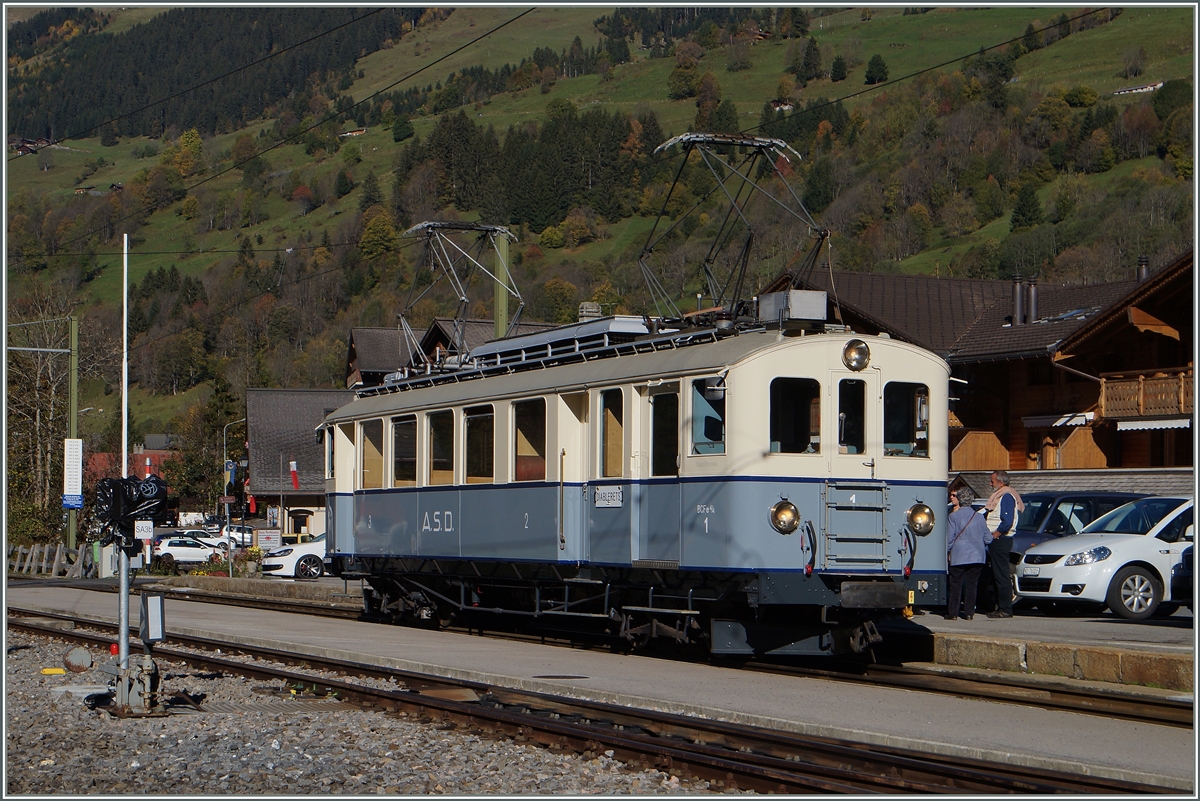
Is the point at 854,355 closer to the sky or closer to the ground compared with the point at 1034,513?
closer to the sky

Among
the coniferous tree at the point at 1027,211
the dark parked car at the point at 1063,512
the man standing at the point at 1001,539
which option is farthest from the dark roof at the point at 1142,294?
the coniferous tree at the point at 1027,211

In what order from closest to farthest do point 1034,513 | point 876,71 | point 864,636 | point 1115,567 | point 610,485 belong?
point 864,636
point 610,485
point 1115,567
point 1034,513
point 876,71

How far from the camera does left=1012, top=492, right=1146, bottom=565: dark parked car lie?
19859 millimetres

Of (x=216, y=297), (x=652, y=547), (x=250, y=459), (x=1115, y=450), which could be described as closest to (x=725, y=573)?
(x=652, y=547)

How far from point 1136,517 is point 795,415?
750 centimetres

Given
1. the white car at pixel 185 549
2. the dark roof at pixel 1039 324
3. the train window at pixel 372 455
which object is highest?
the dark roof at pixel 1039 324

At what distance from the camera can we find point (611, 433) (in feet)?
48.9

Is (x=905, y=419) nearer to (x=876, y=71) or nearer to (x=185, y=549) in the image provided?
(x=185, y=549)

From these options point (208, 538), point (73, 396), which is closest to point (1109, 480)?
point (73, 396)

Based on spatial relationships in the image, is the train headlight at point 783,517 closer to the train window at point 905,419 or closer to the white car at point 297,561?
the train window at point 905,419

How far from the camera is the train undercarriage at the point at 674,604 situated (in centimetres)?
1316

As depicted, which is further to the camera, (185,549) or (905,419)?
(185,549)

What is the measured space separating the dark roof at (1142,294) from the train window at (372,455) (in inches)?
845

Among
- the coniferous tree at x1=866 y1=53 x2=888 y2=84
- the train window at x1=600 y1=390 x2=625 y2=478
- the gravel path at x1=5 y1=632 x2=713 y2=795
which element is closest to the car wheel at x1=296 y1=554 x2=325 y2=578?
the train window at x1=600 y1=390 x2=625 y2=478
